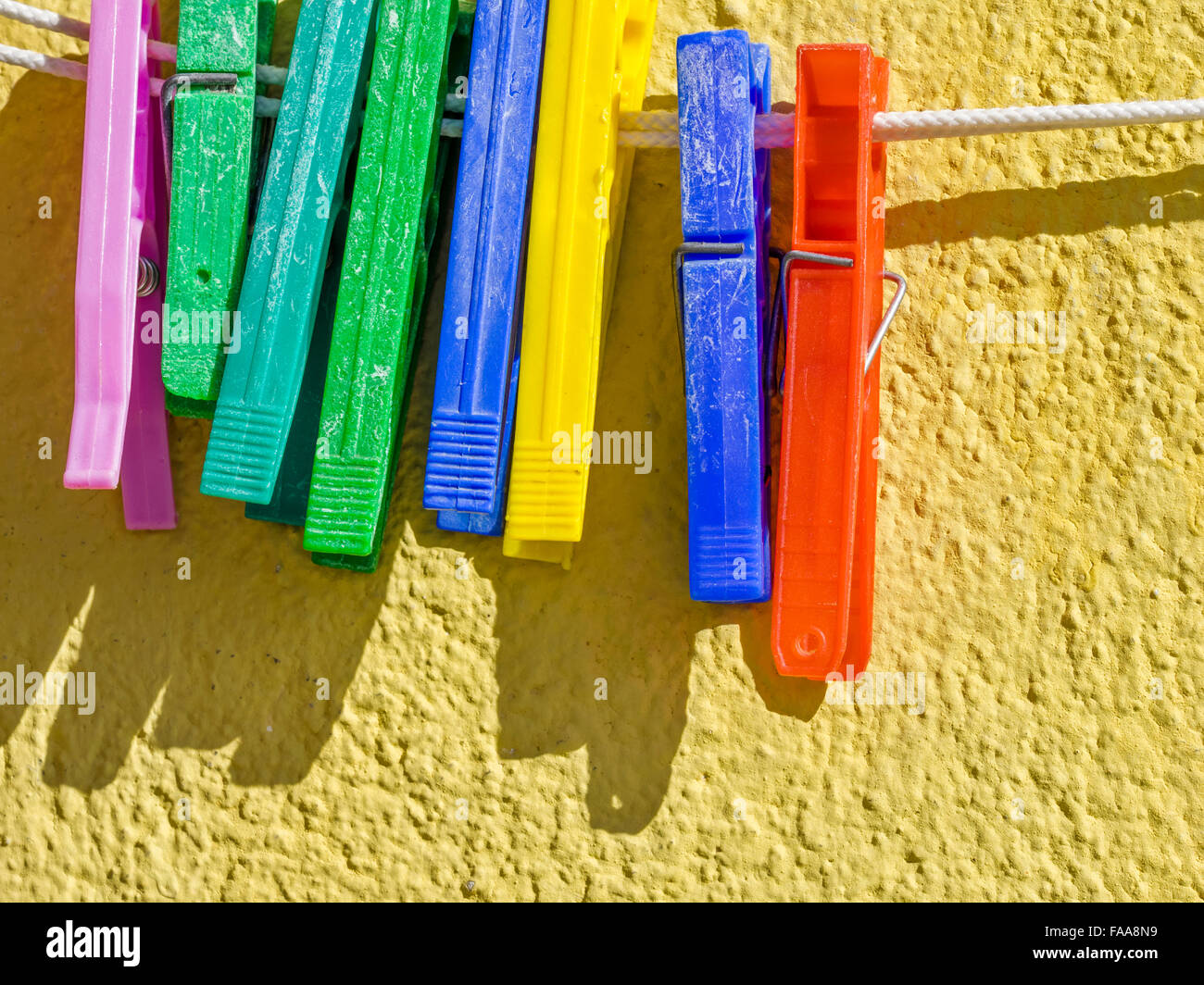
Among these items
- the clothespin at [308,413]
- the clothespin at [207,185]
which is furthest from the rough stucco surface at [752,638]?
the clothespin at [207,185]

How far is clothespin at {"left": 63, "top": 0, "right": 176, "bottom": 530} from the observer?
2531mm

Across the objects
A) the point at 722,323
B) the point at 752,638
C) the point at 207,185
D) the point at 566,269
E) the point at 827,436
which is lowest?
the point at 752,638

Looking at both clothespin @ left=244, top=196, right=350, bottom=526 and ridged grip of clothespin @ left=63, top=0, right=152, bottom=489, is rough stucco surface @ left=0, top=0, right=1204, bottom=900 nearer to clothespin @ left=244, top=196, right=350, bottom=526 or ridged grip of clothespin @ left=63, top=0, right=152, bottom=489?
clothespin @ left=244, top=196, right=350, bottom=526

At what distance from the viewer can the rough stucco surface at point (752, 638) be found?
8.73ft

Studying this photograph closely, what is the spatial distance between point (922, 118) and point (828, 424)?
25.1 inches

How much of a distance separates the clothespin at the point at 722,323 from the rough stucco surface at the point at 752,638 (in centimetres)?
25

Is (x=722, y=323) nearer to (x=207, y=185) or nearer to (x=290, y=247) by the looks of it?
(x=290, y=247)

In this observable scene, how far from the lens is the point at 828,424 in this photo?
248cm

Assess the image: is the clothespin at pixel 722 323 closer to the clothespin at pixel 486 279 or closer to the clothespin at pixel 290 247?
the clothespin at pixel 486 279

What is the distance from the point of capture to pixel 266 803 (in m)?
2.75

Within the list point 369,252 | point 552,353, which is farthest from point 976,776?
point 369,252

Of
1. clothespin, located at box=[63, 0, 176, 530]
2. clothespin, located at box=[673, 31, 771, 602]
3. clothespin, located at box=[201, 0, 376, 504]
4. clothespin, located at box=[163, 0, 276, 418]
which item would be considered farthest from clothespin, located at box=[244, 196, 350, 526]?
clothespin, located at box=[673, 31, 771, 602]

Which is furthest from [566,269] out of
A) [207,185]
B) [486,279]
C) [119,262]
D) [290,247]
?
[119,262]

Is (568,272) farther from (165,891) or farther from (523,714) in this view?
(165,891)
